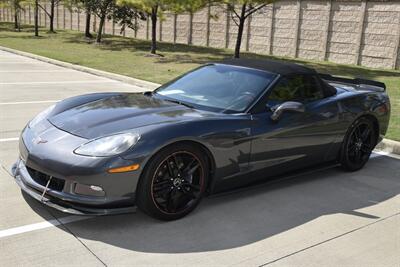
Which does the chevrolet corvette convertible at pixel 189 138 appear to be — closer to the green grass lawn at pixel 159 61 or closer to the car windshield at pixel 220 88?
the car windshield at pixel 220 88

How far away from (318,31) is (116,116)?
16909 millimetres

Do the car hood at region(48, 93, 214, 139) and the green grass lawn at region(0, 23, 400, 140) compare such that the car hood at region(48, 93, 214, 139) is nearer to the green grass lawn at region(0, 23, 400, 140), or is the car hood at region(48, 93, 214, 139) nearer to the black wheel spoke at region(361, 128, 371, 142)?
the black wheel spoke at region(361, 128, 371, 142)

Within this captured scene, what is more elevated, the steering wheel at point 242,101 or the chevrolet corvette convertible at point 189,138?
the steering wheel at point 242,101

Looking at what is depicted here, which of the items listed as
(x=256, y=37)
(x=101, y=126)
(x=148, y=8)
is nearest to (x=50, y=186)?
(x=101, y=126)

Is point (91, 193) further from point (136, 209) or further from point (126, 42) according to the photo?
point (126, 42)

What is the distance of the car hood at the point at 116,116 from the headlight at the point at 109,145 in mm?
88

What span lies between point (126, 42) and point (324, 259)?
23.5m

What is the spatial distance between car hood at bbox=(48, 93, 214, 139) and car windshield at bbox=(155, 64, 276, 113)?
0.23m

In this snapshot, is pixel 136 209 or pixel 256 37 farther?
pixel 256 37

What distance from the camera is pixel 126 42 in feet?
84.7

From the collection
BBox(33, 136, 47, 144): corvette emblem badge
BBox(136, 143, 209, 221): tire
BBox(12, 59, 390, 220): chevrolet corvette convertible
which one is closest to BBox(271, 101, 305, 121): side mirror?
BBox(12, 59, 390, 220): chevrolet corvette convertible

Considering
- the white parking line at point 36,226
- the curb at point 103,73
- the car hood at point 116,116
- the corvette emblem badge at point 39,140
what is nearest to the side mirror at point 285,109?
the car hood at point 116,116

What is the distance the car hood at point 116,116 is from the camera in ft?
13.1

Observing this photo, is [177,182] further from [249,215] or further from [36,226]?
[36,226]
